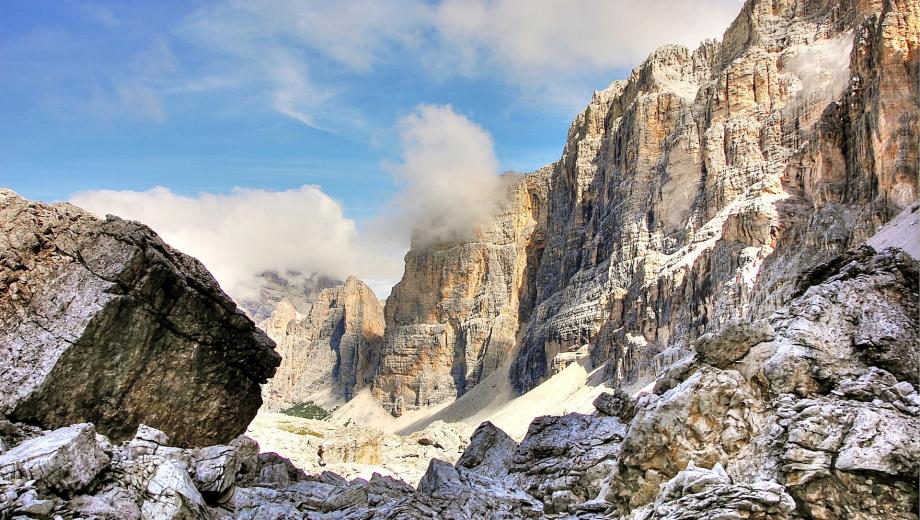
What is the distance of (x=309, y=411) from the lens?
6319 inches

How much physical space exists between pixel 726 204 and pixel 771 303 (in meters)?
32.0

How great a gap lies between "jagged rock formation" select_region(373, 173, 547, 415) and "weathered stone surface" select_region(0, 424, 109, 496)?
124 meters

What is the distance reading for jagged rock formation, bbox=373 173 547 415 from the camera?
14538 centimetres

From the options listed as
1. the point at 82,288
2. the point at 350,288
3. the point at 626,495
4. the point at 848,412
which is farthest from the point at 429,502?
the point at 350,288

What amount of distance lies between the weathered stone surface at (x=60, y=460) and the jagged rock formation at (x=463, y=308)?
4900 inches

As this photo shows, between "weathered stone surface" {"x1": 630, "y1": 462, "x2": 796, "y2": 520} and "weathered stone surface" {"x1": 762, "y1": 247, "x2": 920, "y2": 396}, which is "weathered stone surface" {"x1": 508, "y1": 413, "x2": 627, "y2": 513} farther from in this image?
"weathered stone surface" {"x1": 762, "y1": 247, "x2": 920, "y2": 396}

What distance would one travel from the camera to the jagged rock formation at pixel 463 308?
477 feet

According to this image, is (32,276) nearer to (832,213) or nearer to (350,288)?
(832,213)

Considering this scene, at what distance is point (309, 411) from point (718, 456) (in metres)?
148

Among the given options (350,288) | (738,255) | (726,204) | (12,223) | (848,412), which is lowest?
(848,412)

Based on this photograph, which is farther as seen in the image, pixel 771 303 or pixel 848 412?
pixel 771 303

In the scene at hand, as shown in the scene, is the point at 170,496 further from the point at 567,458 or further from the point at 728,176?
the point at 728,176

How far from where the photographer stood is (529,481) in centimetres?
2995

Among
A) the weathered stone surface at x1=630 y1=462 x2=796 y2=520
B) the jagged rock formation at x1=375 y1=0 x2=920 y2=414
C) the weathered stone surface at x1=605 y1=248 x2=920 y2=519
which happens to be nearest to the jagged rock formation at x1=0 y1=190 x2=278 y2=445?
the weathered stone surface at x1=605 y1=248 x2=920 y2=519
